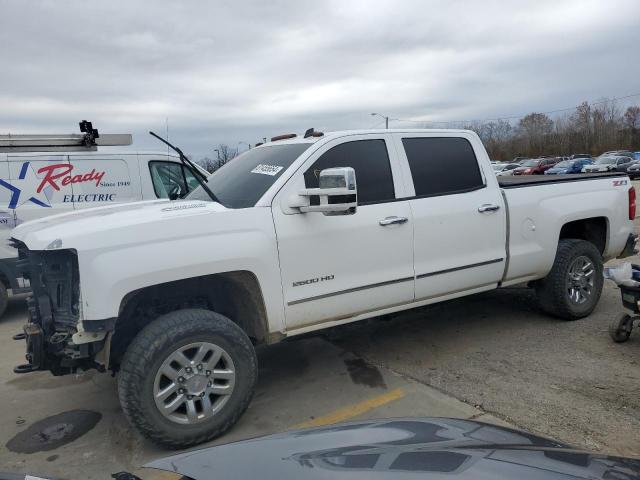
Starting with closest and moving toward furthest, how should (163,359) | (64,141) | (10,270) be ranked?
(163,359) → (64,141) → (10,270)

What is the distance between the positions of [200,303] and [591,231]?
4523mm

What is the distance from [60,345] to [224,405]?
44.1 inches

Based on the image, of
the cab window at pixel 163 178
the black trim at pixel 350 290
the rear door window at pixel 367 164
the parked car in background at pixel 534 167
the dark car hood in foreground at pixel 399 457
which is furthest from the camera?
the parked car in background at pixel 534 167

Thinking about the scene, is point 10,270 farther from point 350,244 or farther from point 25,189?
point 350,244

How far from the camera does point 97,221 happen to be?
3504 mm

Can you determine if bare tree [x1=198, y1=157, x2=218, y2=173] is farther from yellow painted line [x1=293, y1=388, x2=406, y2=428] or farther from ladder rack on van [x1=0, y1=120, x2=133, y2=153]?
yellow painted line [x1=293, y1=388, x2=406, y2=428]

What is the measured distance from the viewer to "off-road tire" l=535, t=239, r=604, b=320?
18.0 ft

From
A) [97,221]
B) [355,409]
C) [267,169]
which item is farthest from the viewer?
[267,169]

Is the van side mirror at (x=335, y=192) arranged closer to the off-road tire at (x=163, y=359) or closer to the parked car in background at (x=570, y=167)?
the off-road tire at (x=163, y=359)

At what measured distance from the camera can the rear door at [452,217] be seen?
4.50 m

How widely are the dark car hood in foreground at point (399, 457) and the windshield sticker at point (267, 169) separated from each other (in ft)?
7.88

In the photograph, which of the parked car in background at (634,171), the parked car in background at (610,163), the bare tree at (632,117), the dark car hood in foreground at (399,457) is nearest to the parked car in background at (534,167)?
the parked car in background at (610,163)

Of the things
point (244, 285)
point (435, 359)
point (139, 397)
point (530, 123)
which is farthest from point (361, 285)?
point (530, 123)

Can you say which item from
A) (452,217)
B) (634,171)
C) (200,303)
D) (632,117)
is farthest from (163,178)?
(632,117)
